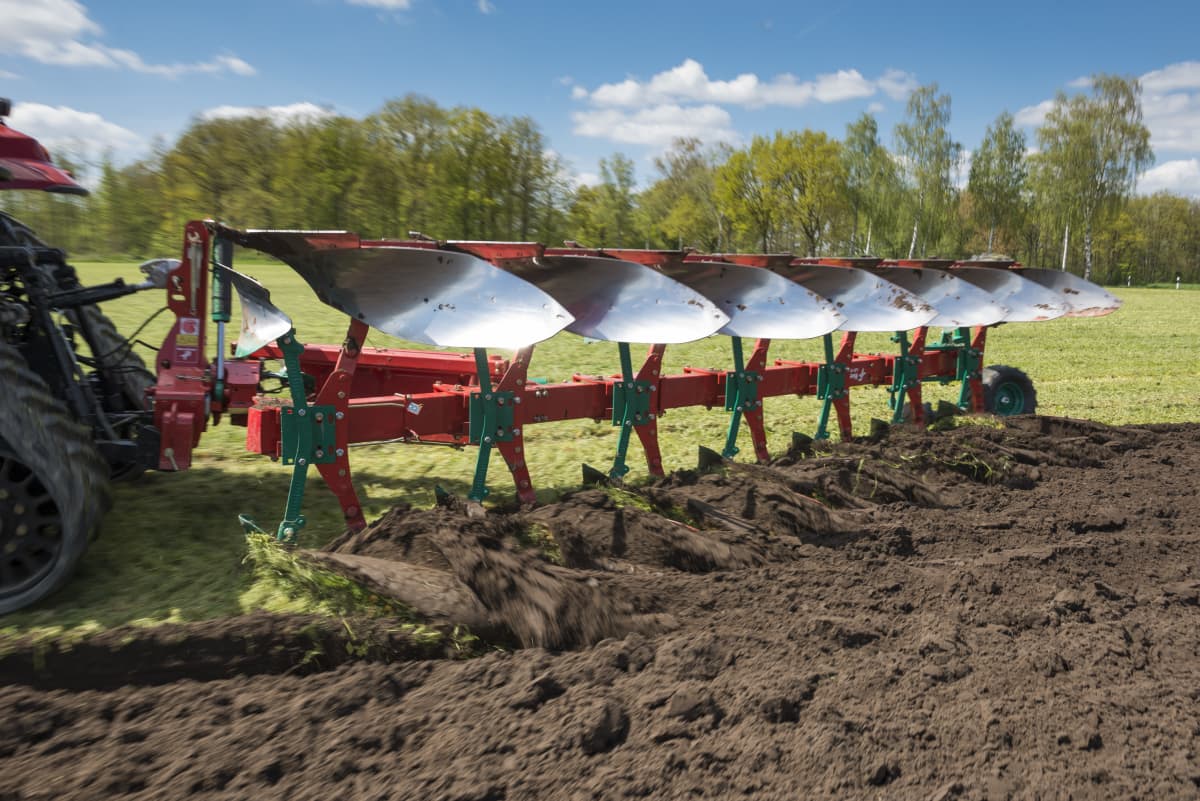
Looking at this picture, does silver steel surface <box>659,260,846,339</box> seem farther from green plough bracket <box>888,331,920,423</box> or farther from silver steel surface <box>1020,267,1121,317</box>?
silver steel surface <box>1020,267,1121,317</box>

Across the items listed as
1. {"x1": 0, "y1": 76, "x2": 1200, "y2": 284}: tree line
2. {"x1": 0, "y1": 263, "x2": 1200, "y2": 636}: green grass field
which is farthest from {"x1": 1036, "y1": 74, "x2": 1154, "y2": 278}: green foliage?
{"x1": 0, "y1": 263, "x2": 1200, "y2": 636}: green grass field

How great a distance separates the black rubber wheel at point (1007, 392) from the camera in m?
7.63

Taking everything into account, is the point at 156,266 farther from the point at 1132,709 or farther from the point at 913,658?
the point at 1132,709

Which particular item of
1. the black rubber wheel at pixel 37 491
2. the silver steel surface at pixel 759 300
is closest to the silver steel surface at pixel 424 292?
the black rubber wheel at pixel 37 491

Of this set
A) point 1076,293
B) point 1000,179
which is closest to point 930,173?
point 1000,179

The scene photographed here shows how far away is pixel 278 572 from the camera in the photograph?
3.53 meters

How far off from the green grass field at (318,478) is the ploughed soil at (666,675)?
0.49 metres

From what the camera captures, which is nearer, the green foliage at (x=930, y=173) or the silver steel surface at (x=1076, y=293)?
the silver steel surface at (x=1076, y=293)

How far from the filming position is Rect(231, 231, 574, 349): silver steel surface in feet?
11.4

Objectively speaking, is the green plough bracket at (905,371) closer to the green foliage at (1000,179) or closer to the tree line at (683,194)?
the tree line at (683,194)

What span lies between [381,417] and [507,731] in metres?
2.20

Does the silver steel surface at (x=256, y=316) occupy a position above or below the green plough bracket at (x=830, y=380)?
above

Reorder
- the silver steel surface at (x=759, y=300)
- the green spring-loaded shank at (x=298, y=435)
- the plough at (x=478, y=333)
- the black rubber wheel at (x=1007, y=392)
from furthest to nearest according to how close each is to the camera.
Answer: the black rubber wheel at (x=1007, y=392) < the silver steel surface at (x=759, y=300) < the green spring-loaded shank at (x=298, y=435) < the plough at (x=478, y=333)

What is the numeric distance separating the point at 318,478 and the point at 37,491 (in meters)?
2.26
